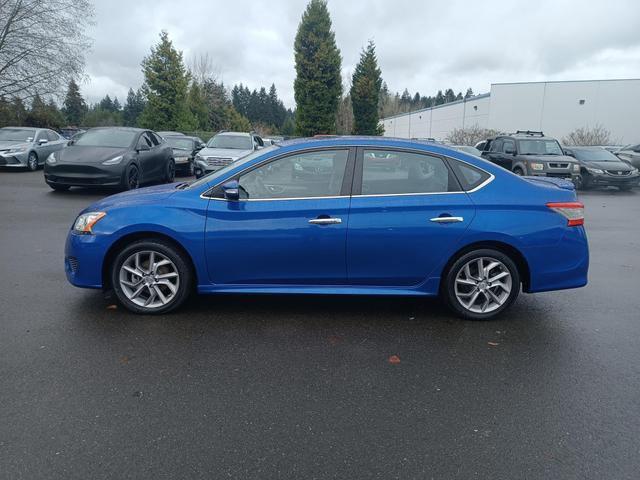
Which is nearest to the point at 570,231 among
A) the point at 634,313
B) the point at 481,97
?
the point at 634,313

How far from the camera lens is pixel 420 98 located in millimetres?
140500

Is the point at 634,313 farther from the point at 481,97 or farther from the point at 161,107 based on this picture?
the point at 481,97

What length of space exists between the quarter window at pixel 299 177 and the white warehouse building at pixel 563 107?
40.6m

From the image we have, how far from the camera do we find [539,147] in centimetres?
1723

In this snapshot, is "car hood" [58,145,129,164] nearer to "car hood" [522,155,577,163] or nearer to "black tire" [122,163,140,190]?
"black tire" [122,163,140,190]

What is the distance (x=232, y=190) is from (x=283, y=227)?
0.55 metres

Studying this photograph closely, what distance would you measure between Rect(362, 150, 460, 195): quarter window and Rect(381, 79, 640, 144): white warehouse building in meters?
40.1

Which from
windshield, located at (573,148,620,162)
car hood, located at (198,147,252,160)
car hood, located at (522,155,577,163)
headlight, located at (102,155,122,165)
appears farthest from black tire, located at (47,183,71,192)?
windshield, located at (573,148,620,162)

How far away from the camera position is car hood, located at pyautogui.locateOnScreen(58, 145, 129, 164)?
1203cm

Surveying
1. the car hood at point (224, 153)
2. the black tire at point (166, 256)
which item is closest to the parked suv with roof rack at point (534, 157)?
the car hood at point (224, 153)

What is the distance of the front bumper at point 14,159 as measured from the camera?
1714 centimetres

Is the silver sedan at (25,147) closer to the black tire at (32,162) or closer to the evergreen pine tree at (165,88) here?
the black tire at (32,162)

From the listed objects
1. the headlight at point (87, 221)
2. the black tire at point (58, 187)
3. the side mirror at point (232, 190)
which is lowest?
the black tire at point (58, 187)

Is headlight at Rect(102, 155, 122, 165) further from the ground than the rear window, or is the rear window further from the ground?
the rear window
